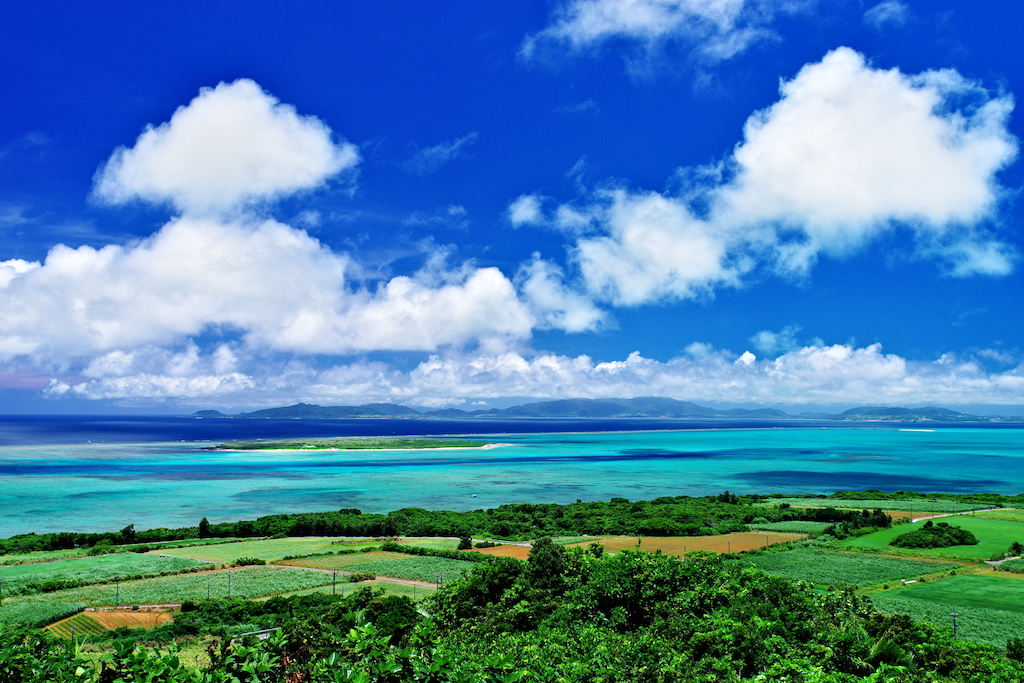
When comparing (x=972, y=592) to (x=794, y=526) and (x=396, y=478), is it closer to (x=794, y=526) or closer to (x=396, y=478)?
(x=794, y=526)

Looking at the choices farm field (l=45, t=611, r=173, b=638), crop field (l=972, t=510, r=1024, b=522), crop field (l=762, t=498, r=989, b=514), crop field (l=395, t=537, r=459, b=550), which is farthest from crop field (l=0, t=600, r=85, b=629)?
crop field (l=972, t=510, r=1024, b=522)

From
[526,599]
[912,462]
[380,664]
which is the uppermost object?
[380,664]

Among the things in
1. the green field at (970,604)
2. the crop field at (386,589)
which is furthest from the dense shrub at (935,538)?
the crop field at (386,589)

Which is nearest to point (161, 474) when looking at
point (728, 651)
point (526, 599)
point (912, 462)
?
point (526, 599)

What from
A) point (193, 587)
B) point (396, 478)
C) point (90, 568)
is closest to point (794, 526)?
point (193, 587)

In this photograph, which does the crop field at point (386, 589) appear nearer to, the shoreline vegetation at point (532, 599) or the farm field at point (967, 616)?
the shoreline vegetation at point (532, 599)

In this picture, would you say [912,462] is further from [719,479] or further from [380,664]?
[380,664]
